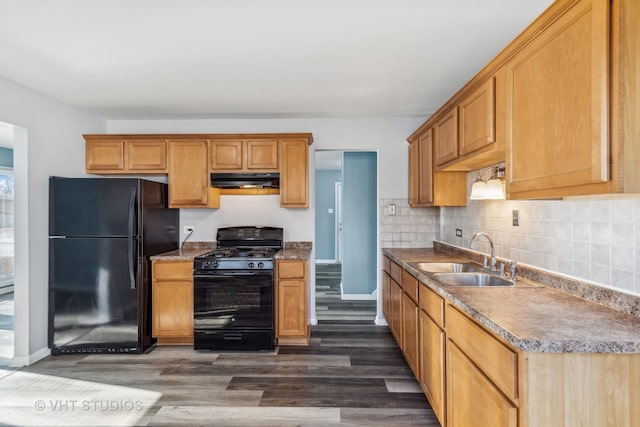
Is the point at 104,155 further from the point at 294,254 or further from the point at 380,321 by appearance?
the point at 380,321

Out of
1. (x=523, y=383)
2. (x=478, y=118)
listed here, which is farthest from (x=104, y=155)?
(x=523, y=383)

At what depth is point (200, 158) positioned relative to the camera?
357 centimetres

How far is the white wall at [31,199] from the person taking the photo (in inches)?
116

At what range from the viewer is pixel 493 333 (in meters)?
1.35

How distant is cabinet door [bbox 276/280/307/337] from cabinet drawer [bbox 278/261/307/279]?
10 cm

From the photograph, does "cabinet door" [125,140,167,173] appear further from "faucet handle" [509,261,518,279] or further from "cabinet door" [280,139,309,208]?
"faucet handle" [509,261,518,279]

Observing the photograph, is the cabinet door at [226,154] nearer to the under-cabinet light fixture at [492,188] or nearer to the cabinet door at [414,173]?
the cabinet door at [414,173]

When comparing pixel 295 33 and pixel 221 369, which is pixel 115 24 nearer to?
pixel 295 33

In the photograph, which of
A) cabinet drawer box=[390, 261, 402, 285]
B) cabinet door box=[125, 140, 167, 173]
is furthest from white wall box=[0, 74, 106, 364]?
cabinet drawer box=[390, 261, 402, 285]

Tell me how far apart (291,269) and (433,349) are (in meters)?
1.60

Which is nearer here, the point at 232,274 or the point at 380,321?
the point at 232,274

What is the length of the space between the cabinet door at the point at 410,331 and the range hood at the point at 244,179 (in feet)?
5.69

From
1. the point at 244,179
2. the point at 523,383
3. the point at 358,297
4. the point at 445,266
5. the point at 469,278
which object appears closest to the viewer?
the point at 523,383

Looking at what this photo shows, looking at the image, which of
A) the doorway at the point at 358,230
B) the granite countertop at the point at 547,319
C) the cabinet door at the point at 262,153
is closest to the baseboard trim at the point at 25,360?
the cabinet door at the point at 262,153
